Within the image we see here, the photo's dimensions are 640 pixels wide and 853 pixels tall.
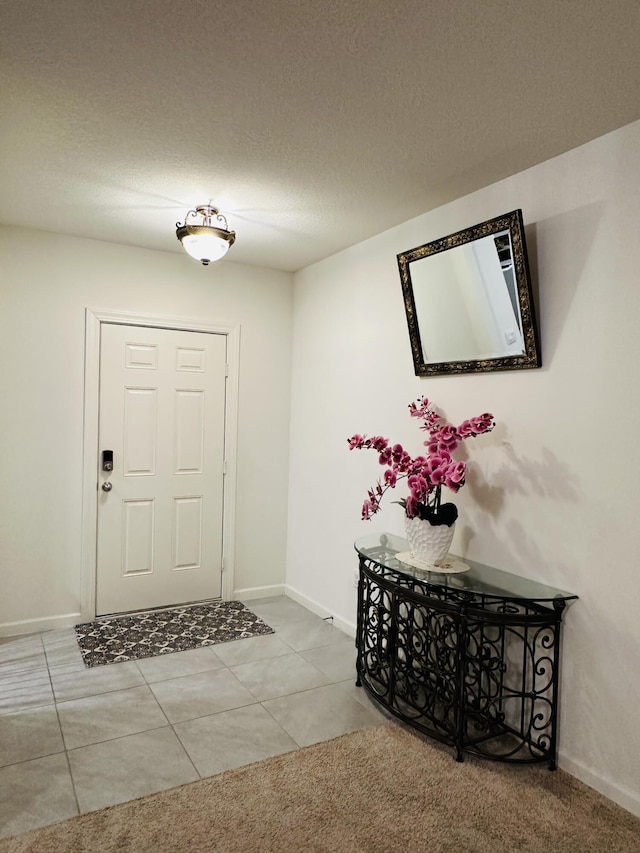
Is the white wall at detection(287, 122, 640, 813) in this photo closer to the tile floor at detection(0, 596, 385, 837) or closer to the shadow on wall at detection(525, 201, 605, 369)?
the shadow on wall at detection(525, 201, 605, 369)

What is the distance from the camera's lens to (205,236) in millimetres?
3100

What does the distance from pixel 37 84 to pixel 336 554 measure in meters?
3.06

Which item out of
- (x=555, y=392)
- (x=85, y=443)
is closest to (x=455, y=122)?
(x=555, y=392)

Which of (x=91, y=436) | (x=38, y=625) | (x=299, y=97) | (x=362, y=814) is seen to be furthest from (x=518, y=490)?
(x=38, y=625)

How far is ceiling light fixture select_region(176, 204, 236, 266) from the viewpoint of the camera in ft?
10.1

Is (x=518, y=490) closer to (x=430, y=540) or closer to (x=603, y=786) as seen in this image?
(x=430, y=540)

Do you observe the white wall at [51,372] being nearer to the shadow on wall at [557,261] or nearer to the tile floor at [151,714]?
the tile floor at [151,714]

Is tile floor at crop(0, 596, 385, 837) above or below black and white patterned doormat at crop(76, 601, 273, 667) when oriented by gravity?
below

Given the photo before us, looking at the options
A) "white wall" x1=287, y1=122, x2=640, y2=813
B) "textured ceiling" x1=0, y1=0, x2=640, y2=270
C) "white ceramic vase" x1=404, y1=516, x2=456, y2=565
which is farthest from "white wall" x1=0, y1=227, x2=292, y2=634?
"white ceramic vase" x1=404, y1=516, x2=456, y2=565

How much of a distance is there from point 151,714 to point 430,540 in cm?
154

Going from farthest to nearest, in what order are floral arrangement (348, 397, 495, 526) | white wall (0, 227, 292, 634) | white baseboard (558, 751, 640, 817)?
white wall (0, 227, 292, 634) → floral arrangement (348, 397, 495, 526) → white baseboard (558, 751, 640, 817)

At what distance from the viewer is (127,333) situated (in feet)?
→ 13.1

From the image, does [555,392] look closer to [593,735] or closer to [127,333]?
[593,735]

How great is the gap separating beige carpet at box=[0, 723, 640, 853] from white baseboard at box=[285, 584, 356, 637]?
4.45ft
